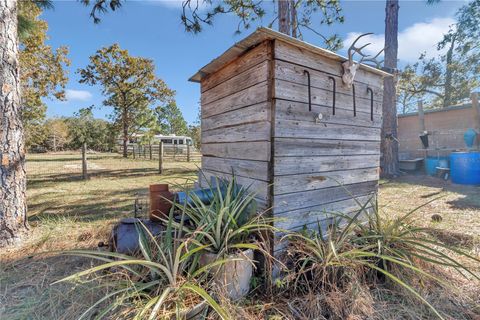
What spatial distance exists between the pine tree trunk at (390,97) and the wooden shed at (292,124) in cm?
498

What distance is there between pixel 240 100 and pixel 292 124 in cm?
50

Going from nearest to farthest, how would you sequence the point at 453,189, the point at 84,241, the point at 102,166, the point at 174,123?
1. the point at 84,241
2. the point at 453,189
3. the point at 102,166
4. the point at 174,123

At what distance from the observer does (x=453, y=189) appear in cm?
496

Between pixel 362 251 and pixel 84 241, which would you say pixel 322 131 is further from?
pixel 84 241

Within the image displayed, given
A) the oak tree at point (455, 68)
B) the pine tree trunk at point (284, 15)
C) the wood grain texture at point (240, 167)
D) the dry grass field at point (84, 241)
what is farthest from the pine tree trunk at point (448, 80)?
the wood grain texture at point (240, 167)

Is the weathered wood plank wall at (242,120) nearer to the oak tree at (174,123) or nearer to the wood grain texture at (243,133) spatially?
the wood grain texture at (243,133)

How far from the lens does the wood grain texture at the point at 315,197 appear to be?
1679mm

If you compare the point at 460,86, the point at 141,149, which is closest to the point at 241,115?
the point at 141,149

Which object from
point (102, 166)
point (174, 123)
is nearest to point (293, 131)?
point (102, 166)

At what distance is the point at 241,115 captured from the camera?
1896 mm

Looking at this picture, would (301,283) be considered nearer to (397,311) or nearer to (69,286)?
(397,311)

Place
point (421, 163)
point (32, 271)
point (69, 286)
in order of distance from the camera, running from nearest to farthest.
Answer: point (69, 286), point (32, 271), point (421, 163)

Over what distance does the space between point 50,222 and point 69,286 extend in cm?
161

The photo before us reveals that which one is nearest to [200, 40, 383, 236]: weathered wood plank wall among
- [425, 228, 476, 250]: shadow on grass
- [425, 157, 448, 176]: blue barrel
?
[425, 228, 476, 250]: shadow on grass
